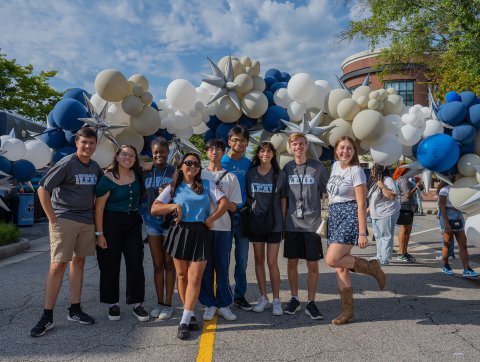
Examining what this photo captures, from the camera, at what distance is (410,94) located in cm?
3444

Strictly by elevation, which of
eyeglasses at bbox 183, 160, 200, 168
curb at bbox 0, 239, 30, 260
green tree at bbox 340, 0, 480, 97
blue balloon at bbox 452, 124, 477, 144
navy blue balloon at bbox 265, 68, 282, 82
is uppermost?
green tree at bbox 340, 0, 480, 97

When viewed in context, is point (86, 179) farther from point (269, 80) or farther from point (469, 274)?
point (469, 274)

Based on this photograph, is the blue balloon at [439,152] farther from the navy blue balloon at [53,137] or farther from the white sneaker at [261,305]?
the navy blue balloon at [53,137]

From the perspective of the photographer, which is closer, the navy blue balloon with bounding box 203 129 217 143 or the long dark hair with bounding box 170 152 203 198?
the long dark hair with bounding box 170 152 203 198

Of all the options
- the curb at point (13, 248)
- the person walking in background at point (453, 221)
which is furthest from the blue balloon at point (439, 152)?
the curb at point (13, 248)

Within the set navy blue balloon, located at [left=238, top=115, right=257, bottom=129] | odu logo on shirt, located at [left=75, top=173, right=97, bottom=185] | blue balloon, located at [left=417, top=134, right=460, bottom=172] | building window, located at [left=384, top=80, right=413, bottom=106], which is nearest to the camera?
odu logo on shirt, located at [left=75, top=173, right=97, bottom=185]

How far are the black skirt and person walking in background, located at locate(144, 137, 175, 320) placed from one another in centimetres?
49

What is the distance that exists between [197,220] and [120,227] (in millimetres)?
884

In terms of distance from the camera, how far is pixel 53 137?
16.3 ft

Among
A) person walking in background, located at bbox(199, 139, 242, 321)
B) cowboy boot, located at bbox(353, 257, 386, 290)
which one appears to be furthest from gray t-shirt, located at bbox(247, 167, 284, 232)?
cowboy boot, located at bbox(353, 257, 386, 290)

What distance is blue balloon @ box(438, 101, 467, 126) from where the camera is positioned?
15.3 feet

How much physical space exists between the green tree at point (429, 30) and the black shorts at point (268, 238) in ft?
19.6

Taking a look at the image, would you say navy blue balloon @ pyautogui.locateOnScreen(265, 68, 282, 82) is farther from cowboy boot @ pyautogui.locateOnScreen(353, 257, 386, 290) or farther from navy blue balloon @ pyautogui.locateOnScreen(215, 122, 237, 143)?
cowboy boot @ pyautogui.locateOnScreen(353, 257, 386, 290)

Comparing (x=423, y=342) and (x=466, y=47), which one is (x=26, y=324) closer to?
(x=423, y=342)
